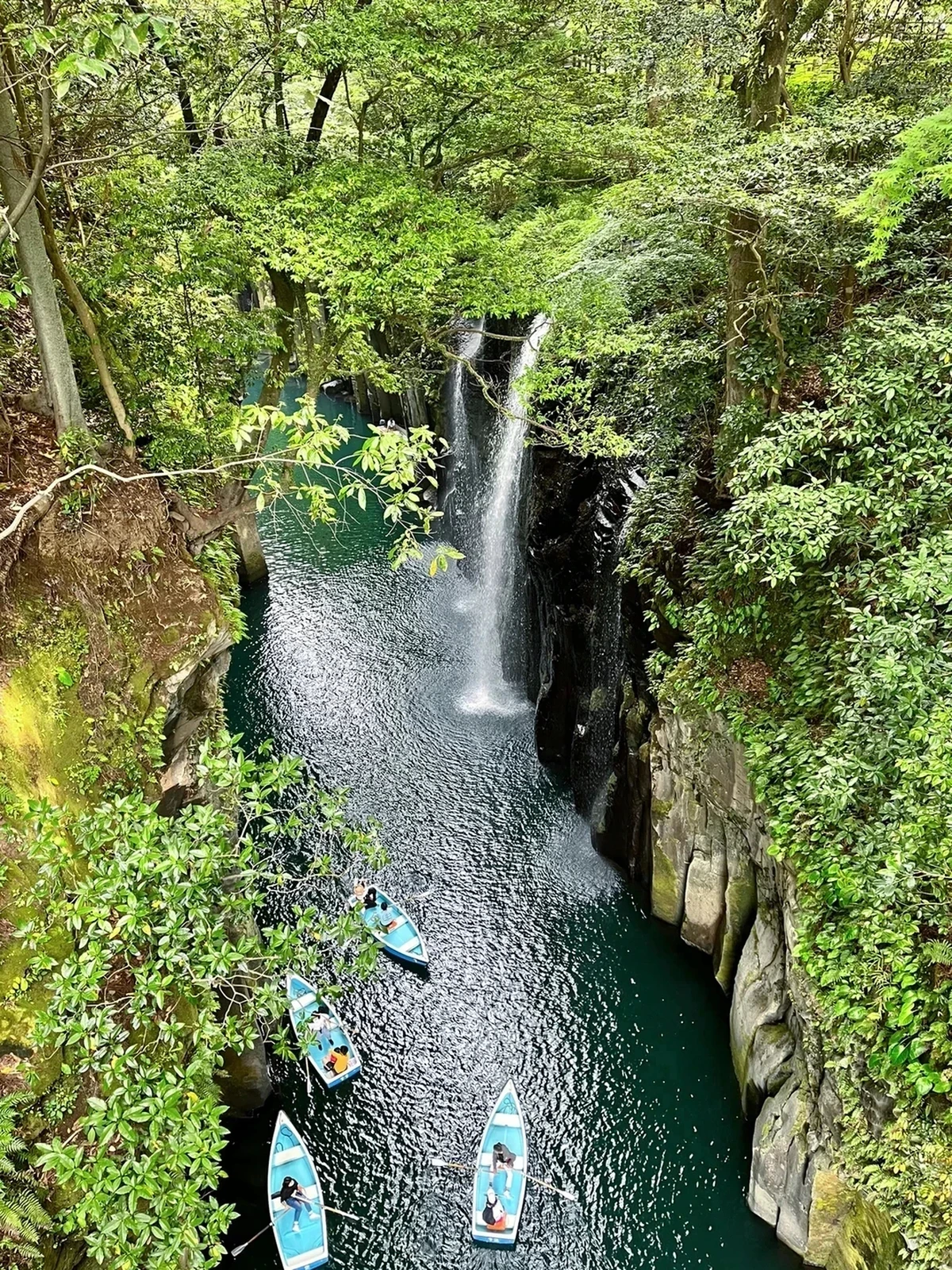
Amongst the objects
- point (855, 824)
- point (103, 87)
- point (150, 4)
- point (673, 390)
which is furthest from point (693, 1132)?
point (150, 4)

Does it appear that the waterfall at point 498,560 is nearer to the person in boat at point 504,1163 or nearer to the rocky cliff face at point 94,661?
the rocky cliff face at point 94,661

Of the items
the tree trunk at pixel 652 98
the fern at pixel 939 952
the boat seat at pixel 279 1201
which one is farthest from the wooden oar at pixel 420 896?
the tree trunk at pixel 652 98

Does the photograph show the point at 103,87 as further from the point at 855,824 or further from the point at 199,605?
the point at 855,824

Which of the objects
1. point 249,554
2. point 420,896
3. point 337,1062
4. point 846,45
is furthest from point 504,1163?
point 249,554

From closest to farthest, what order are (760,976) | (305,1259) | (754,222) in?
(305,1259) → (754,222) → (760,976)

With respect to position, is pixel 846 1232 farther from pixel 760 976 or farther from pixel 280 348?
pixel 280 348
